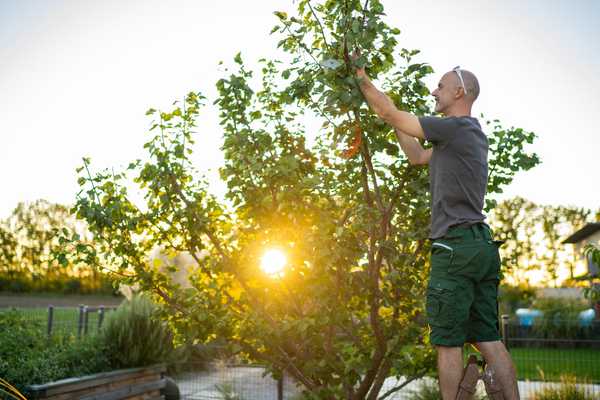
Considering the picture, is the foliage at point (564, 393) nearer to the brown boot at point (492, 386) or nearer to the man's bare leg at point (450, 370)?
the brown boot at point (492, 386)

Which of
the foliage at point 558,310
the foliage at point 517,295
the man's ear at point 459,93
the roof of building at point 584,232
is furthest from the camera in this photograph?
the foliage at point 517,295

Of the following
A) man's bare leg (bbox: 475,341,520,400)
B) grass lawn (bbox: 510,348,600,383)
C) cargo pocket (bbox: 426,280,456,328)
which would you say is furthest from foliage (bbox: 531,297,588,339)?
cargo pocket (bbox: 426,280,456,328)

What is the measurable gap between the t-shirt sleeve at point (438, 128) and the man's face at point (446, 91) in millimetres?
198

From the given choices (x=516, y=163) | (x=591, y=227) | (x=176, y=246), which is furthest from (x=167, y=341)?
(x=591, y=227)

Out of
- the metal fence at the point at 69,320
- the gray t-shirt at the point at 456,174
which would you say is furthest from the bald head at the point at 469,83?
the metal fence at the point at 69,320

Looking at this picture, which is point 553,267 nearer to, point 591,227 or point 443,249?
point 591,227

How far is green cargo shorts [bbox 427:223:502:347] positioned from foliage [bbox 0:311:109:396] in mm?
4148

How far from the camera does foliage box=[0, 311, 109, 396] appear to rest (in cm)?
492

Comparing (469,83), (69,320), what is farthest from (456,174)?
(69,320)

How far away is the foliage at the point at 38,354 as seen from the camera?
16.1 feet

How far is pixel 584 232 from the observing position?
29.1 meters

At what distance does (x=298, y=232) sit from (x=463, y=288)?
1.47m

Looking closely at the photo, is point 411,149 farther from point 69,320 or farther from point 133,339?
point 69,320

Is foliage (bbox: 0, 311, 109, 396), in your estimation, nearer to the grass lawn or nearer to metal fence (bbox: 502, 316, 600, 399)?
metal fence (bbox: 502, 316, 600, 399)
